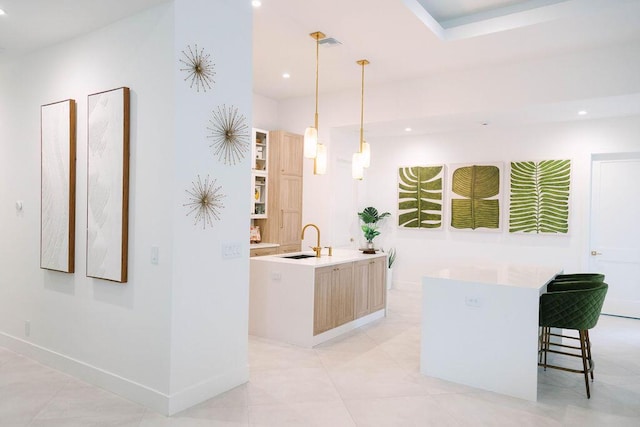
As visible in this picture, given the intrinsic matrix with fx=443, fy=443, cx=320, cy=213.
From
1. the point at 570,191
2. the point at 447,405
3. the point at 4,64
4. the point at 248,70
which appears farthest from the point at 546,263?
the point at 4,64

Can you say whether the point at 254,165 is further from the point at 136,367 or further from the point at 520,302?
the point at 520,302

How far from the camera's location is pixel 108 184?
3.17 meters

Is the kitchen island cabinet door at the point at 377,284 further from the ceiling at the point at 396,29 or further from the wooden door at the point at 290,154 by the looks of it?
the ceiling at the point at 396,29

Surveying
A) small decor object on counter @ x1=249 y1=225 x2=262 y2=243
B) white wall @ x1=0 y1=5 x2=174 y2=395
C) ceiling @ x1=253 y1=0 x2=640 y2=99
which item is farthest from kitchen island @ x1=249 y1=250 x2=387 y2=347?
ceiling @ x1=253 y1=0 x2=640 y2=99

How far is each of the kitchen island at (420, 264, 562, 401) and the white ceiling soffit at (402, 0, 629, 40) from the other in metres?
2.35

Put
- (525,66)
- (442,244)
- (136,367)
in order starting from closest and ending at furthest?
(136,367) < (525,66) < (442,244)

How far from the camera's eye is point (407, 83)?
18.9 ft

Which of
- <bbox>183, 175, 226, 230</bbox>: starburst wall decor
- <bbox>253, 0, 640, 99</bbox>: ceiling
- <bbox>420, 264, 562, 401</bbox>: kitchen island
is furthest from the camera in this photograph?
<bbox>253, 0, 640, 99</bbox>: ceiling

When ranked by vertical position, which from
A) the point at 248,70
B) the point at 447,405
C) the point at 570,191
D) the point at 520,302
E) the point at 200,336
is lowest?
the point at 447,405

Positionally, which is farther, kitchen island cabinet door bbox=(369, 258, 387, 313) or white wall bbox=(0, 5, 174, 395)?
kitchen island cabinet door bbox=(369, 258, 387, 313)

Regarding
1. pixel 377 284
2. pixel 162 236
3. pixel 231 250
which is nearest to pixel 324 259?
pixel 377 284

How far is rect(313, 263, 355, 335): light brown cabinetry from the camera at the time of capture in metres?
4.32

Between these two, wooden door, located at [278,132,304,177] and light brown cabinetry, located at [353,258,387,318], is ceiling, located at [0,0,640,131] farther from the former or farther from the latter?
light brown cabinetry, located at [353,258,387,318]

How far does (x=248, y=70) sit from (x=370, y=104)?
119 inches
